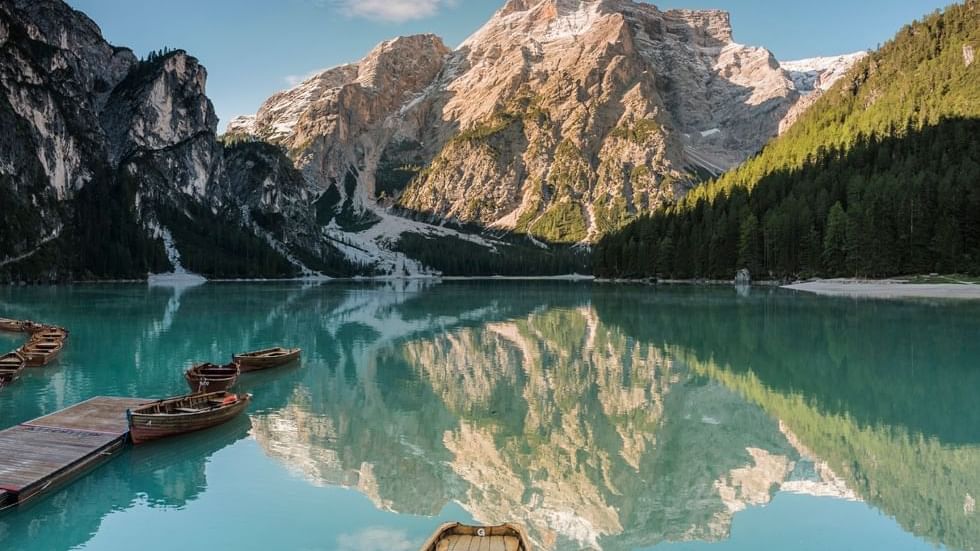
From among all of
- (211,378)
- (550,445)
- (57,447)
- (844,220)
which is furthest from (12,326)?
(844,220)

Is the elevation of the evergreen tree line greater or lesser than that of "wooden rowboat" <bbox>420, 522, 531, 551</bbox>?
greater

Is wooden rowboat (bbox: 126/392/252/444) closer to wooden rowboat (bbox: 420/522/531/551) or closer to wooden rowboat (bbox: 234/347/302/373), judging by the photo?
wooden rowboat (bbox: 234/347/302/373)

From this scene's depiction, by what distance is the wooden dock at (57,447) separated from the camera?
16203 millimetres

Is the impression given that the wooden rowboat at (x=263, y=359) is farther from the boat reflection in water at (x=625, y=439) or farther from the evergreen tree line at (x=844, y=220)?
the evergreen tree line at (x=844, y=220)

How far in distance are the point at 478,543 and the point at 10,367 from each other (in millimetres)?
29595

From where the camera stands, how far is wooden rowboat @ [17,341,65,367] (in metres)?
35.1

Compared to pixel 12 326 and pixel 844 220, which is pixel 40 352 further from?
pixel 844 220

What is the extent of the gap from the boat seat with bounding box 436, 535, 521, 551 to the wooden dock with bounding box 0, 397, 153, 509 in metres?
10.7

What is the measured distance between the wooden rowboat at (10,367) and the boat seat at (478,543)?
26887 mm

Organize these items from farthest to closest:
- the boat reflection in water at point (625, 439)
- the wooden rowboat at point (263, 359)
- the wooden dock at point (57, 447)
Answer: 1. the wooden rowboat at point (263, 359)
2. the wooden dock at point (57, 447)
3. the boat reflection in water at point (625, 439)

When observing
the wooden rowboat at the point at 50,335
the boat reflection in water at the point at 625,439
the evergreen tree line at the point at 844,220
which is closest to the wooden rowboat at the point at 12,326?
the wooden rowboat at the point at 50,335

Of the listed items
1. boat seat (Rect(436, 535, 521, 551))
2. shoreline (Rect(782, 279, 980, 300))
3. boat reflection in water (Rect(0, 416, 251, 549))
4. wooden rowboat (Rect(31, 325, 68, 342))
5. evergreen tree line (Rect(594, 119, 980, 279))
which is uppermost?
evergreen tree line (Rect(594, 119, 980, 279))

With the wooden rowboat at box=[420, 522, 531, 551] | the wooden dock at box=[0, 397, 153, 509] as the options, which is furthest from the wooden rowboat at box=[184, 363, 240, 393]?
the wooden rowboat at box=[420, 522, 531, 551]

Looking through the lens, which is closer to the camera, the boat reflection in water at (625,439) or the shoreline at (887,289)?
the boat reflection in water at (625,439)
